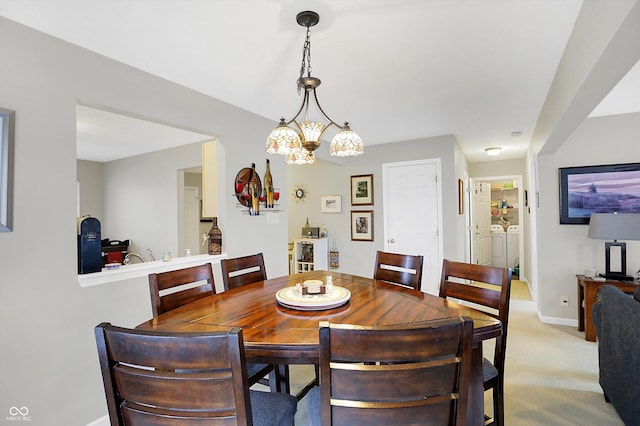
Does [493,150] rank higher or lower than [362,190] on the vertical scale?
higher

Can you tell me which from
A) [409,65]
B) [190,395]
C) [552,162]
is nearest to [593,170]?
[552,162]

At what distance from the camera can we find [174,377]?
0.85 m

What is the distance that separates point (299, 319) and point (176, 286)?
31.1 inches

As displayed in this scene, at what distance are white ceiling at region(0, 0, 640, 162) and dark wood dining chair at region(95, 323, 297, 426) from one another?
1.55 meters

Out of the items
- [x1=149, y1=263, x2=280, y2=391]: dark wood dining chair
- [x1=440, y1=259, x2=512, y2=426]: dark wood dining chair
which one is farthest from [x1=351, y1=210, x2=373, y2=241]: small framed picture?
[x1=149, y1=263, x2=280, y2=391]: dark wood dining chair

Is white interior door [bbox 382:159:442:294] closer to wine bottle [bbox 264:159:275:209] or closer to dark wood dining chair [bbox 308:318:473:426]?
wine bottle [bbox 264:159:275:209]

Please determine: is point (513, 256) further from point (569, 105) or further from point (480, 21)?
point (480, 21)

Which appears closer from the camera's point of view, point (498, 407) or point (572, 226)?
point (498, 407)

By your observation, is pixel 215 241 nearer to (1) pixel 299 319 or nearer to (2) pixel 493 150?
(1) pixel 299 319

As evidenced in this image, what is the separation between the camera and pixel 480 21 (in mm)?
1704

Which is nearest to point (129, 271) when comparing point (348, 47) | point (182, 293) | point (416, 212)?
point (182, 293)

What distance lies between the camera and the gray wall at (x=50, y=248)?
1606 millimetres

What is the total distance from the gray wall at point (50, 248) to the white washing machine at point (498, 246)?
7.04 metres

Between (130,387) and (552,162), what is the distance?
438cm
